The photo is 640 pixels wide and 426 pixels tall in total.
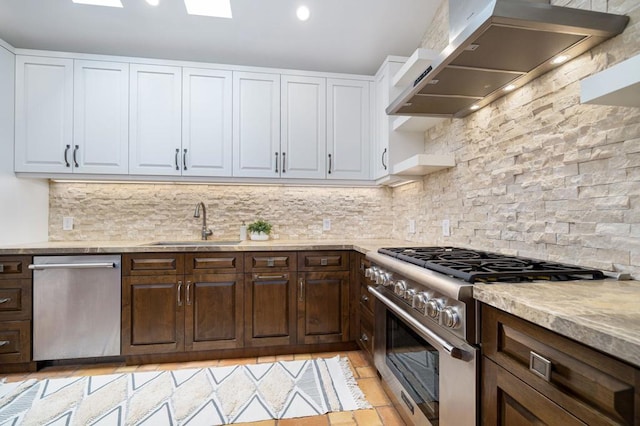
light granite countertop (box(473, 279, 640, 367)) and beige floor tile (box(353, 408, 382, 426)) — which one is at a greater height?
light granite countertop (box(473, 279, 640, 367))

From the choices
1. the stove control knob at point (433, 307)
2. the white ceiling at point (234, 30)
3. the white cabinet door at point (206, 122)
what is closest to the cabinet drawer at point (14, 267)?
the white cabinet door at point (206, 122)

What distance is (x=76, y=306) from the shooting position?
2338 millimetres

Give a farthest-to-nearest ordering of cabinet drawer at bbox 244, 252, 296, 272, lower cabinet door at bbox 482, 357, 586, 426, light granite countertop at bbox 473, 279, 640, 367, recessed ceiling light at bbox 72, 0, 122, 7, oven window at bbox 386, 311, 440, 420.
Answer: cabinet drawer at bbox 244, 252, 296, 272
recessed ceiling light at bbox 72, 0, 122, 7
oven window at bbox 386, 311, 440, 420
lower cabinet door at bbox 482, 357, 586, 426
light granite countertop at bbox 473, 279, 640, 367

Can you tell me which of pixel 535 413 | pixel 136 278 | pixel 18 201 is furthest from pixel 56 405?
pixel 535 413

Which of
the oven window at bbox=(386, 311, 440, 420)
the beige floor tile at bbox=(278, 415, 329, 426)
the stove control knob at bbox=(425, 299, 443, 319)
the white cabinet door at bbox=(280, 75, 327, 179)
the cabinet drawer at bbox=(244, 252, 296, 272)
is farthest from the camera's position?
the white cabinet door at bbox=(280, 75, 327, 179)

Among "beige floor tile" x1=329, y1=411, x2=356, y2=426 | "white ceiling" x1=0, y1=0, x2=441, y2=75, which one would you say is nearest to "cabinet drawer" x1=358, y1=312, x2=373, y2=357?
"beige floor tile" x1=329, y1=411, x2=356, y2=426

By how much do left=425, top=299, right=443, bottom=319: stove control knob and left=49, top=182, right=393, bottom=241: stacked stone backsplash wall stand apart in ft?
6.53

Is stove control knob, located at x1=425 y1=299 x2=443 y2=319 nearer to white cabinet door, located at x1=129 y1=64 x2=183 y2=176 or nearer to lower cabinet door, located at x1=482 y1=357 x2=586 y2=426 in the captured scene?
lower cabinet door, located at x1=482 y1=357 x2=586 y2=426

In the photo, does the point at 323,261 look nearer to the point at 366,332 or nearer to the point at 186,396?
the point at 366,332

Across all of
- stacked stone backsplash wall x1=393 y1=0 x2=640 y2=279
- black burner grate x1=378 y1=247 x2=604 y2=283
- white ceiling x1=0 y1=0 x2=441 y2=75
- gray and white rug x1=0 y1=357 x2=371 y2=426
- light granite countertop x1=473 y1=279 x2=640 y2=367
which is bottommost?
gray and white rug x1=0 y1=357 x2=371 y2=426

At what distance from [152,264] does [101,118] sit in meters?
1.37

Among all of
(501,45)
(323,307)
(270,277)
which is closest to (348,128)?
(270,277)

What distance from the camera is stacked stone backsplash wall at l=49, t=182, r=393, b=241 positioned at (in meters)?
2.91

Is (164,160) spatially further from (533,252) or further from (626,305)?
(626,305)
